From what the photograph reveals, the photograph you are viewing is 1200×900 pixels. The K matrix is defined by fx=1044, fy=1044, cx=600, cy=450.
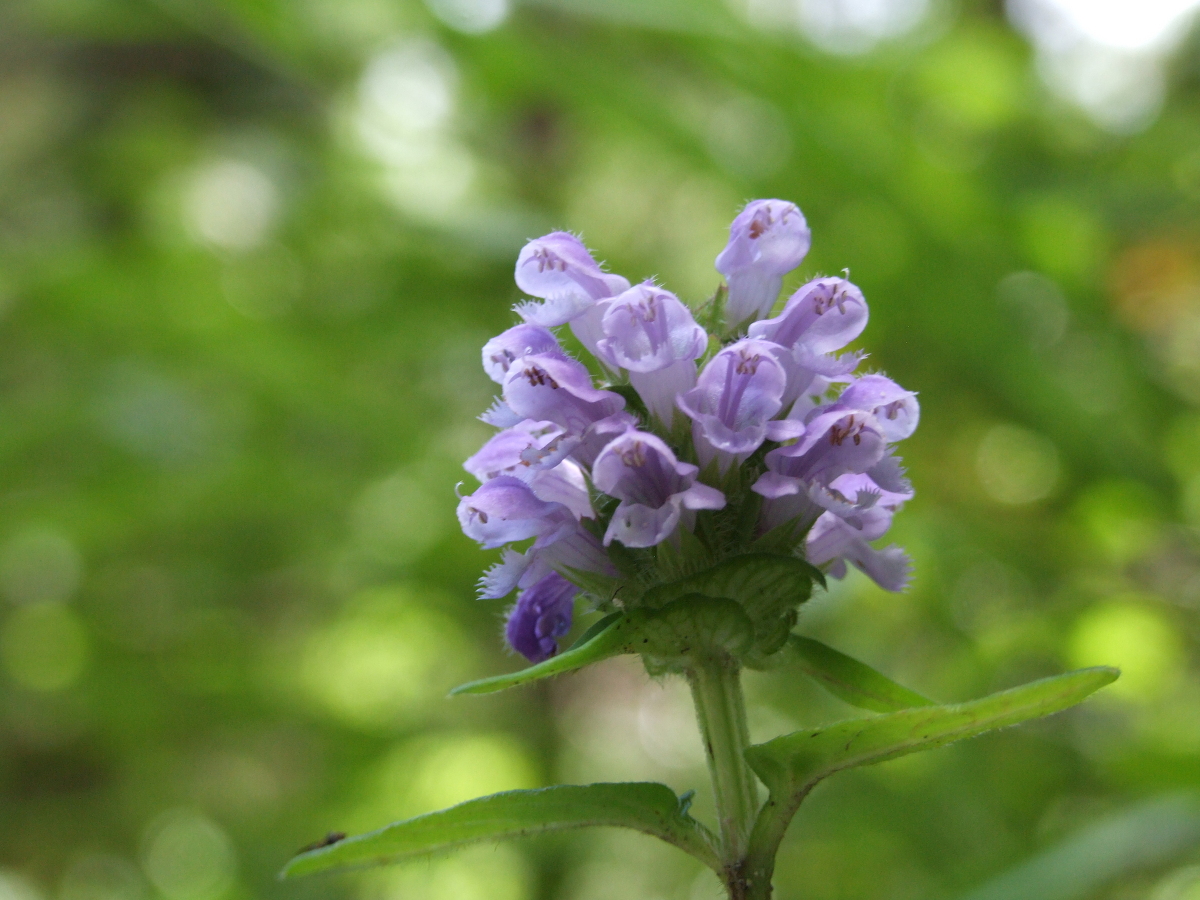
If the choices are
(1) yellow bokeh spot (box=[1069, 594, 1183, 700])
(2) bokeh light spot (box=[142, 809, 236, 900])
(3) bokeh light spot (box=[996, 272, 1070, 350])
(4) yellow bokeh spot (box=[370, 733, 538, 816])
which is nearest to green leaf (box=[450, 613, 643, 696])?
(3) bokeh light spot (box=[996, 272, 1070, 350])

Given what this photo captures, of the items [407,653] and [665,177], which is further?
[407,653]

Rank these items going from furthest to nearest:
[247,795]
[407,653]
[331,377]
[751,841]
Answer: [247,795]
[407,653]
[331,377]
[751,841]

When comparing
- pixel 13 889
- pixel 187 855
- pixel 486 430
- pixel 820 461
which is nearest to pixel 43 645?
pixel 13 889

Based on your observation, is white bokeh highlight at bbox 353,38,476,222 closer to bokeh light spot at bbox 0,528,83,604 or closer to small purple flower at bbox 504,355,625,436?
bokeh light spot at bbox 0,528,83,604

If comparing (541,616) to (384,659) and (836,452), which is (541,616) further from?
(384,659)

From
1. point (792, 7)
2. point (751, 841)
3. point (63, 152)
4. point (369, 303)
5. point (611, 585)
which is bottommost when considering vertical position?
point (751, 841)

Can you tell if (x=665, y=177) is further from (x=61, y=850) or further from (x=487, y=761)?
(x=61, y=850)

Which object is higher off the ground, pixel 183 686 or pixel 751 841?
pixel 183 686

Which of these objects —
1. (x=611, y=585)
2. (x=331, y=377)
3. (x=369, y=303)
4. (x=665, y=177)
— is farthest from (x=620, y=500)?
(x=665, y=177)
